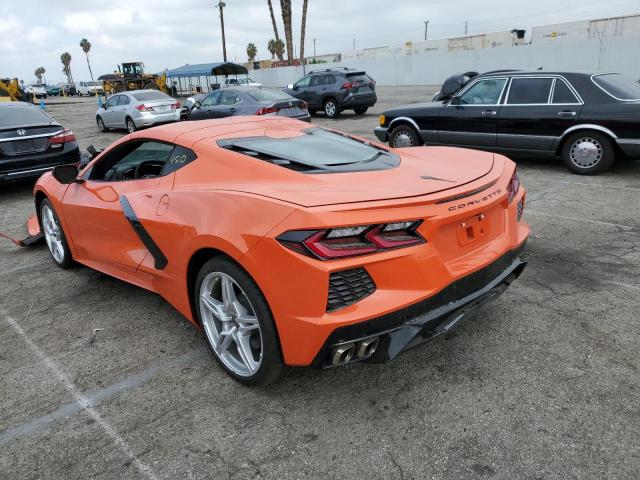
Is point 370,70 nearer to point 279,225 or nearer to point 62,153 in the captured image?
point 62,153

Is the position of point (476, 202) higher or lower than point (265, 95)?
lower

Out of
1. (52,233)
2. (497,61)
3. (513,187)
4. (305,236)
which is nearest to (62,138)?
(52,233)

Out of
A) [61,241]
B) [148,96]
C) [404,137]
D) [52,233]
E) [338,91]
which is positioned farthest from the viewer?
[338,91]

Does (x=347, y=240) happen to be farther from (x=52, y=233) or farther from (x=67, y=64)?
(x=67, y=64)

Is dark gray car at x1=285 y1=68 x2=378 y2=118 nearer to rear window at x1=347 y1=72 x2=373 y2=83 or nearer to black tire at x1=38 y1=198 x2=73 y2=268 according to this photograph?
rear window at x1=347 y1=72 x2=373 y2=83

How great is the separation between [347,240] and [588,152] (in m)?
6.52

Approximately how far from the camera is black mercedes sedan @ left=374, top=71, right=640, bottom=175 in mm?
7070

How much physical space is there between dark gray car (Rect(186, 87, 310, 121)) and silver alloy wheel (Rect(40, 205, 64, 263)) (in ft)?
29.1

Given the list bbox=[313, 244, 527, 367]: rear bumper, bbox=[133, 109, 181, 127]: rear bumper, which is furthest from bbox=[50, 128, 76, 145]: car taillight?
bbox=[133, 109, 181, 127]: rear bumper

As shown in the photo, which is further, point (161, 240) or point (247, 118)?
point (247, 118)

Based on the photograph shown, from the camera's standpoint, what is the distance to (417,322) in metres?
2.31

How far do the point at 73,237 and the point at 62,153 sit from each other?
15.1 ft

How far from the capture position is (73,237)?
4.20 metres

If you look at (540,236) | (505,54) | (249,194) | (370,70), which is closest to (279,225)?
(249,194)
